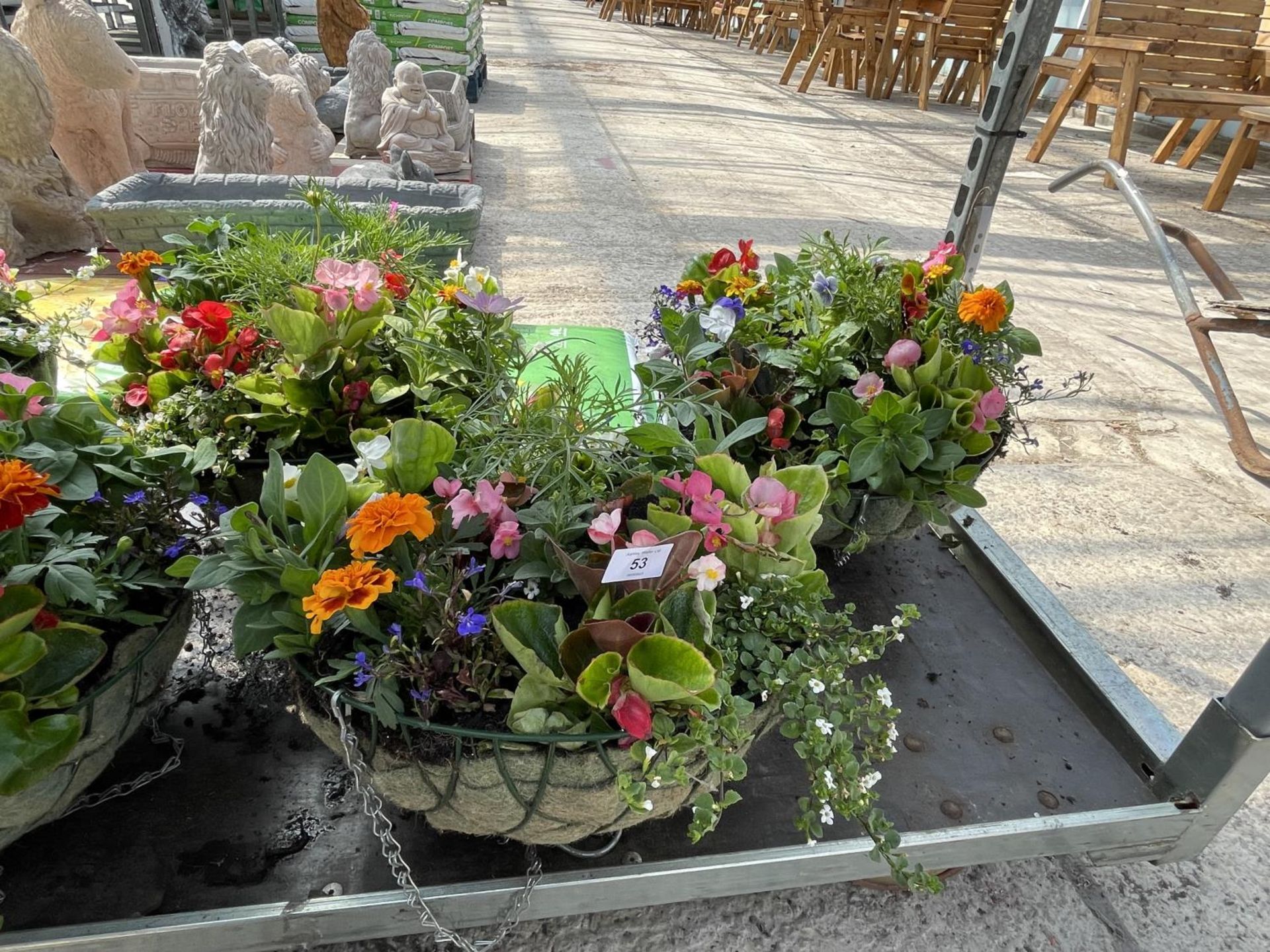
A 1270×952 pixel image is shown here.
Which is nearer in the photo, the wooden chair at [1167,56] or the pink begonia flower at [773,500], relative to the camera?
the pink begonia flower at [773,500]

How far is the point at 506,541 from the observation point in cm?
85

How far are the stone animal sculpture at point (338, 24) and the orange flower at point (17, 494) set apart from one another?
7.19m

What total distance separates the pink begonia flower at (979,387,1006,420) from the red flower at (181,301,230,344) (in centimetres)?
117

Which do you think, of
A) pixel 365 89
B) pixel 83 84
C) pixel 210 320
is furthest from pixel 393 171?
pixel 210 320

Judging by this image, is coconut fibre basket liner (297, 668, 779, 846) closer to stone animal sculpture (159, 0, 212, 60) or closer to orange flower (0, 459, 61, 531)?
orange flower (0, 459, 61, 531)

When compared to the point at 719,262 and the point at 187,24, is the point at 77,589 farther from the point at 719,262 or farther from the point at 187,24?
the point at 187,24

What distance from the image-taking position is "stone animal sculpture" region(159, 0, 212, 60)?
612 cm

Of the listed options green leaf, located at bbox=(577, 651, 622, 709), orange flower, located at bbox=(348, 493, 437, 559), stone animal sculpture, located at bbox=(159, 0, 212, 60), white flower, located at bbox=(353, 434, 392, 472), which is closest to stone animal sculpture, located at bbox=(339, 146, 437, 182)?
white flower, located at bbox=(353, 434, 392, 472)

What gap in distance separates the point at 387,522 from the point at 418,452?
19 cm

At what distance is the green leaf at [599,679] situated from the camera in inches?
27.7

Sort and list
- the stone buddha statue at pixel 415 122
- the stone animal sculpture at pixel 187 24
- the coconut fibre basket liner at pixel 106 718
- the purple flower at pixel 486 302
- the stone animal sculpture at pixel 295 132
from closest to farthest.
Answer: the coconut fibre basket liner at pixel 106 718, the purple flower at pixel 486 302, the stone animal sculpture at pixel 295 132, the stone buddha statue at pixel 415 122, the stone animal sculpture at pixel 187 24

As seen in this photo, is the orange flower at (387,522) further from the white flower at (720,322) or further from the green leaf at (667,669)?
the white flower at (720,322)

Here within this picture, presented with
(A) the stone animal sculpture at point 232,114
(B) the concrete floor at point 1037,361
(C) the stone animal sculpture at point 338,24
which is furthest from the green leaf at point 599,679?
(C) the stone animal sculpture at point 338,24

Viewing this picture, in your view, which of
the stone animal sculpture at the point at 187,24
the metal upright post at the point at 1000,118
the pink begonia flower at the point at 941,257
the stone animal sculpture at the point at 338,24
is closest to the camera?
the pink begonia flower at the point at 941,257
